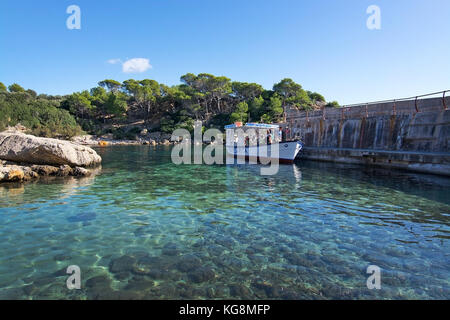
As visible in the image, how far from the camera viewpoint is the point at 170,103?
7462 cm

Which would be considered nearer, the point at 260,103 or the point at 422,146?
the point at 422,146

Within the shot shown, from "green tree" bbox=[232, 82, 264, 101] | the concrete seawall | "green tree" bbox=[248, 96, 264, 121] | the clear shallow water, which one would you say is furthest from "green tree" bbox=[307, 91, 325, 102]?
the clear shallow water

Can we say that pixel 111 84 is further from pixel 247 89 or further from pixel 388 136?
pixel 388 136

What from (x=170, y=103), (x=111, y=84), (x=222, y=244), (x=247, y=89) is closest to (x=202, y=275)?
(x=222, y=244)

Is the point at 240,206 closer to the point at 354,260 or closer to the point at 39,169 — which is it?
the point at 354,260

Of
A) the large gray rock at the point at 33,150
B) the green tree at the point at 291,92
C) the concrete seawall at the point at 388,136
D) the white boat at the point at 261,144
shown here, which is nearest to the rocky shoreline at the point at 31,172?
the large gray rock at the point at 33,150

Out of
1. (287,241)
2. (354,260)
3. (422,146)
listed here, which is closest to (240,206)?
(287,241)

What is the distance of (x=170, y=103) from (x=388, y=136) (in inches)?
2504

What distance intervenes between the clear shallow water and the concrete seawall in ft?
25.9
